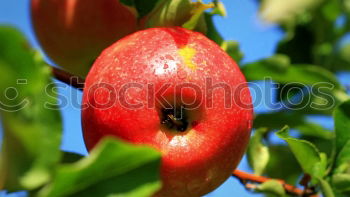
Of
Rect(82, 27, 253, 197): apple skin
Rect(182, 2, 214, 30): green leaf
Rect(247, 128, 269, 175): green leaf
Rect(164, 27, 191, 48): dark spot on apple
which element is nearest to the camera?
Rect(82, 27, 253, 197): apple skin

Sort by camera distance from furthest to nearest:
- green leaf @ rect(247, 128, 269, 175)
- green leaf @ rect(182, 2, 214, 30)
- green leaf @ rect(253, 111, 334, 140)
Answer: green leaf @ rect(253, 111, 334, 140) → green leaf @ rect(247, 128, 269, 175) → green leaf @ rect(182, 2, 214, 30)

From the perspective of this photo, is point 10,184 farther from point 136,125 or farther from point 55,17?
point 55,17

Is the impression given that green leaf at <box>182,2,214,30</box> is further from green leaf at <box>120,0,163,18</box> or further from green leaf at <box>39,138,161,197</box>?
green leaf at <box>39,138,161,197</box>

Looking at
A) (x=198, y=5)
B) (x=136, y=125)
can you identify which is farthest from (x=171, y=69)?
(x=198, y=5)

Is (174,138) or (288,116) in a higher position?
(174,138)

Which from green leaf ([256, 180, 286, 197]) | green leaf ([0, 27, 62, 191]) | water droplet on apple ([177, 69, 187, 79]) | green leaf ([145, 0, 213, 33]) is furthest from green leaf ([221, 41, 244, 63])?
green leaf ([0, 27, 62, 191])

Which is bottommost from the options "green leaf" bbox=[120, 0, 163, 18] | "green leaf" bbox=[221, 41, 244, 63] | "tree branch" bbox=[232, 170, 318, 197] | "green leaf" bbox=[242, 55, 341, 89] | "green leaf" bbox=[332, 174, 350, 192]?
"tree branch" bbox=[232, 170, 318, 197]

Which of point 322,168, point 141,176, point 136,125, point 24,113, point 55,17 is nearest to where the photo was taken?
point 24,113
